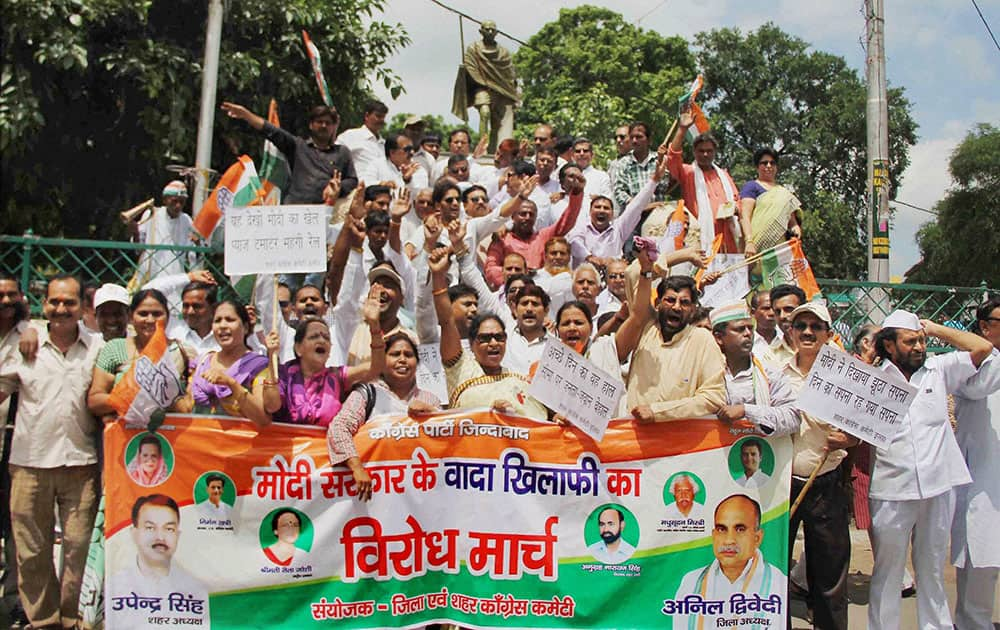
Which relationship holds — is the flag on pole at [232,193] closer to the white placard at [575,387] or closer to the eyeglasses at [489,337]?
the eyeglasses at [489,337]

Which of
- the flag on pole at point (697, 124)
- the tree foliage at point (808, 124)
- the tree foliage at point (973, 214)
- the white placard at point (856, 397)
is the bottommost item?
the white placard at point (856, 397)

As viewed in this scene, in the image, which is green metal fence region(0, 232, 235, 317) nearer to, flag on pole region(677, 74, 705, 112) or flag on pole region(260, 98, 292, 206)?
flag on pole region(260, 98, 292, 206)

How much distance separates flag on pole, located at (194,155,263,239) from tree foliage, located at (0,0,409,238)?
3814 mm

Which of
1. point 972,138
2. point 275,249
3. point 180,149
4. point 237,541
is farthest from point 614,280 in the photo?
point 972,138

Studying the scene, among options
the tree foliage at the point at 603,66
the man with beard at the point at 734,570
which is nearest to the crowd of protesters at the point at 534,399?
the man with beard at the point at 734,570

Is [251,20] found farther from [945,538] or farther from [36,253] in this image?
[945,538]

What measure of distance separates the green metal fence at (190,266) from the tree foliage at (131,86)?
344 centimetres

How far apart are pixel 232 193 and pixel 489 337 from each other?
3487 mm

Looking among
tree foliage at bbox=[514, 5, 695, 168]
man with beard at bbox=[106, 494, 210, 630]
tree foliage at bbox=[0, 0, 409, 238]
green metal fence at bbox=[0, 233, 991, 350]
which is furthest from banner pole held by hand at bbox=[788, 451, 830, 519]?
tree foliage at bbox=[514, 5, 695, 168]

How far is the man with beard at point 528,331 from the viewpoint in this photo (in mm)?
5969

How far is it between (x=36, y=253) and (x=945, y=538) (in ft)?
22.1

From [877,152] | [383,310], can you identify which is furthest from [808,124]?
A: [383,310]

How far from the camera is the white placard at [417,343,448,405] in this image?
6082 millimetres

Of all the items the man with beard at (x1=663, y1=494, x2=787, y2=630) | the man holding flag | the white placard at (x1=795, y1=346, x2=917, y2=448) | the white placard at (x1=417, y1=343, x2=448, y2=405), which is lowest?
the man with beard at (x1=663, y1=494, x2=787, y2=630)
